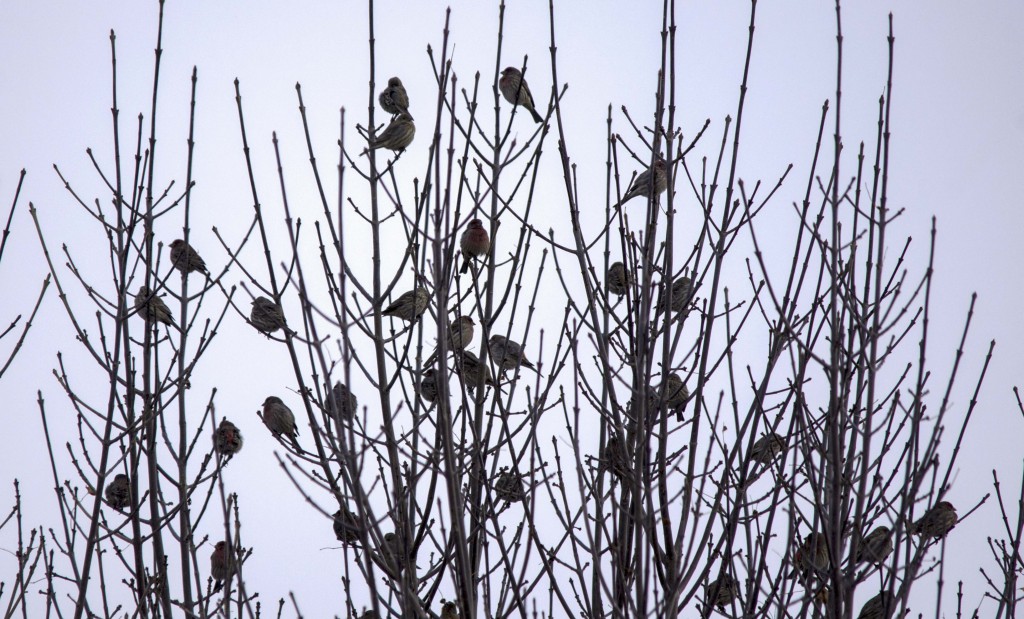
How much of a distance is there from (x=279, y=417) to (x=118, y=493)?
114 cm

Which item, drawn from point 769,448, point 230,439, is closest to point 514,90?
point 230,439

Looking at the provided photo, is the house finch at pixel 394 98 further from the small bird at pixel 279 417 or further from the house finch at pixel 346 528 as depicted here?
the house finch at pixel 346 528

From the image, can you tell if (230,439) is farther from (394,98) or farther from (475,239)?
(394,98)

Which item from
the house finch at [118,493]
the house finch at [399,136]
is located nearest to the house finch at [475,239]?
the house finch at [399,136]

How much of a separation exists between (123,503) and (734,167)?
4509mm

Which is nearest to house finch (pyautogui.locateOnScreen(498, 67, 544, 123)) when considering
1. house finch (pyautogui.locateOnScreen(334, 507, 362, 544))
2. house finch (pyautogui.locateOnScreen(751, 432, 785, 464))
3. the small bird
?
the small bird

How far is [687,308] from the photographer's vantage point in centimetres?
413

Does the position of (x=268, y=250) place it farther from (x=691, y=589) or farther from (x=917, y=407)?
(x=917, y=407)

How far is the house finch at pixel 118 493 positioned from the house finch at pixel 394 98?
3.75 m

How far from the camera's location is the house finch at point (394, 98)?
8.30 m

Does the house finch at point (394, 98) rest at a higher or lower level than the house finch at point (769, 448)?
higher

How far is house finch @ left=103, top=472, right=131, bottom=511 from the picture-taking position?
6.04m

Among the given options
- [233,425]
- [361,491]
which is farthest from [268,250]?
[233,425]

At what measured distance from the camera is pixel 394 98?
8328 mm
